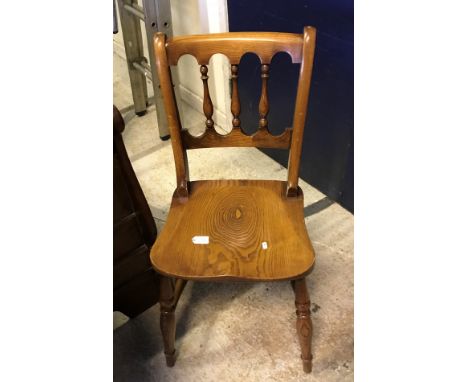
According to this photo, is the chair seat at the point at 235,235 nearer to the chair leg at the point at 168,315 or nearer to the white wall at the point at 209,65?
the chair leg at the point at 168,315

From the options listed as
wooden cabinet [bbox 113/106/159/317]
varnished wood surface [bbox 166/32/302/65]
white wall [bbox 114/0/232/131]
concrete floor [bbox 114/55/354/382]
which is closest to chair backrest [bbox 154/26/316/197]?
varnished wood surface [bbox 166/32/302/65]

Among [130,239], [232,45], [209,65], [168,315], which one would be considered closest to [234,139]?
[232,45]

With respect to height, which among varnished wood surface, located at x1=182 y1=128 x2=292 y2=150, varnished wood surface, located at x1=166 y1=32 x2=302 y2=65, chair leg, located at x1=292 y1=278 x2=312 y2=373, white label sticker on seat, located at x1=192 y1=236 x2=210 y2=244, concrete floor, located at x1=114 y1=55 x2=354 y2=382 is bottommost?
concrete floor, located at x1=114 y1=55 x2=354 y2=382

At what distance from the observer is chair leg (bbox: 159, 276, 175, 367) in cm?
121

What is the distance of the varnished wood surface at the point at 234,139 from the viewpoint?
1.25 m

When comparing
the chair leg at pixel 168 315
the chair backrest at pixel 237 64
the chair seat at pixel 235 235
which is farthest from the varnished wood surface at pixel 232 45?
the chair leg at pixel 168 315

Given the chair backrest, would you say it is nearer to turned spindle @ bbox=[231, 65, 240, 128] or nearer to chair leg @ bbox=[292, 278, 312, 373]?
turned spindle @ bbox=[231, 65, 240, 128]

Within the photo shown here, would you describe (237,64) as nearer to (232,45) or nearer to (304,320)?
(232,45)

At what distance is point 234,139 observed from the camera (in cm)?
127
